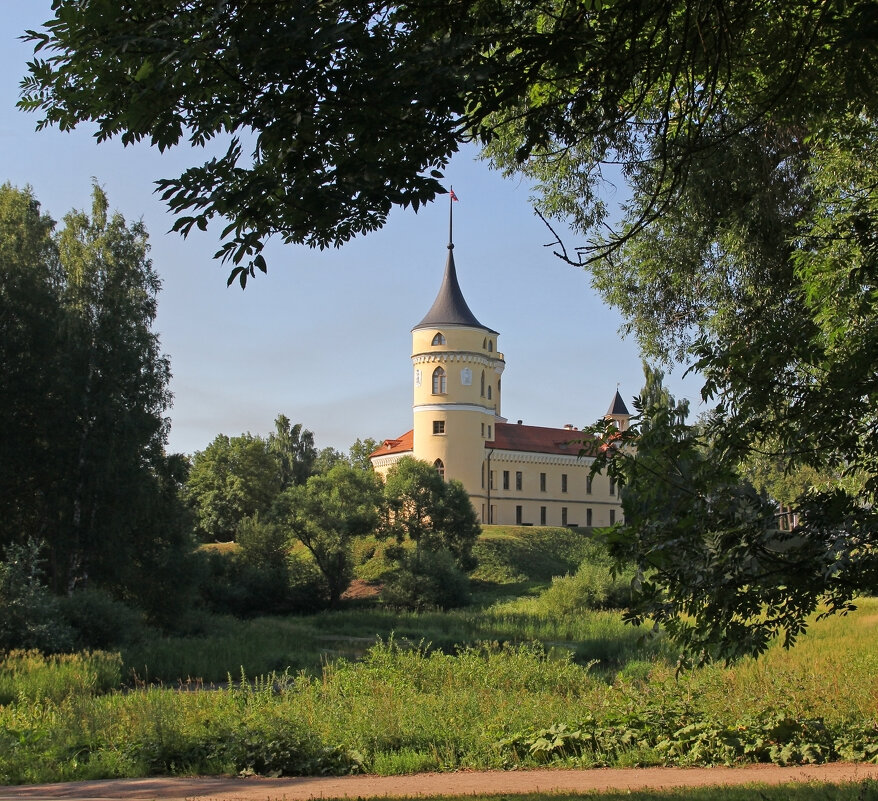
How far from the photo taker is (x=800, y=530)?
597 cm

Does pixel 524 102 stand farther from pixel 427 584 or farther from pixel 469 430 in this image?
pixel 469 430

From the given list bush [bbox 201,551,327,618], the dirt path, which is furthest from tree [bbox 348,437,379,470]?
the dirt path

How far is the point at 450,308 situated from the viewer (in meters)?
65.6

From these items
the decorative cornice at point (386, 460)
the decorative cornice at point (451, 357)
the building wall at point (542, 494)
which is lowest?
the building wall at point (542, 494)

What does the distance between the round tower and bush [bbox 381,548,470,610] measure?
22.8 m

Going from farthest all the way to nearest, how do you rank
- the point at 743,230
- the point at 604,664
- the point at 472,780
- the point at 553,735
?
the point at 604,664 → the point at 743,230 → the point at 553,735 → the point at 472,780

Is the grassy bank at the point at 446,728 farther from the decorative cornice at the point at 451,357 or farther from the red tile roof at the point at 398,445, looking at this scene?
the red tile roof at the point at 398,445

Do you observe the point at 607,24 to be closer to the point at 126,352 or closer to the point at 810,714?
the point at 810,714

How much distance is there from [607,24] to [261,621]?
96.6 ft

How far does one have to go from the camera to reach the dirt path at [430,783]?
25.4 ft

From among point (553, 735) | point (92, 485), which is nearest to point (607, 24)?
point (553, 735)

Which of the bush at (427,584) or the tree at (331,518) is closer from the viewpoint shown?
the bush at (427,584)

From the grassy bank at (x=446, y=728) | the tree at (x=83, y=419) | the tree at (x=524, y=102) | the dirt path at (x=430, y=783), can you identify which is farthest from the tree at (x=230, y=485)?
the tree at (x=524, y=102)

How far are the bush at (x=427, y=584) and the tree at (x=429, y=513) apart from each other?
7.89 m
